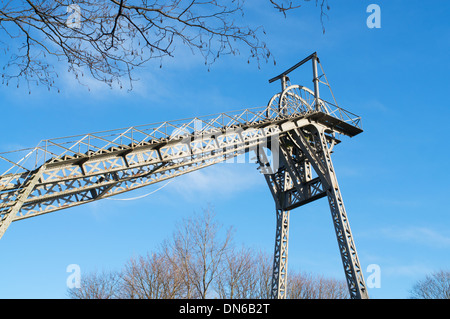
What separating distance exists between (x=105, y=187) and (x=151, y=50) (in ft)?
37.4

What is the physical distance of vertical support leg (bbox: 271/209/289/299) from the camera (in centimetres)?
2166

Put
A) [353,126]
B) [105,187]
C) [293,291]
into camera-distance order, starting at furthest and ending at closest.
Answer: [293,291]
[353,126]
[105,187]

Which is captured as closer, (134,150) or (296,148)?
(134,150)

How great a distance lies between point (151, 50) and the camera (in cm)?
721

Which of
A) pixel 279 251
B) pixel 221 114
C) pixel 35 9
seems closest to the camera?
pixel 35 9

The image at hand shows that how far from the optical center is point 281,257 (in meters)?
22.1

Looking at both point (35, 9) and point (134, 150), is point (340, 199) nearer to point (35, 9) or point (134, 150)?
point (134, 150)

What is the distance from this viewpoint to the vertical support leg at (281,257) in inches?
853
